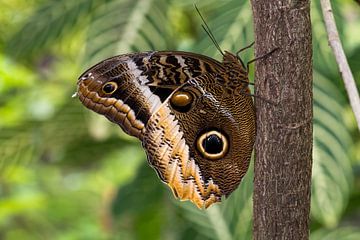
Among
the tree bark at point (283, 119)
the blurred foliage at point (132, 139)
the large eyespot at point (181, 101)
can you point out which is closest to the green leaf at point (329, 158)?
the blurred foliage at point (132, 139)

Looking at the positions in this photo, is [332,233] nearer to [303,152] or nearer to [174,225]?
[174,225]

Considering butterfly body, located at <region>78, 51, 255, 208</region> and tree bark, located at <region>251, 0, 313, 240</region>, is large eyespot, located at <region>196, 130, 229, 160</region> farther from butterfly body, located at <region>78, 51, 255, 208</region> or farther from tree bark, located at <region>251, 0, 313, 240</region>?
tree bark, located at <region>251, 0, 313, 240</region>

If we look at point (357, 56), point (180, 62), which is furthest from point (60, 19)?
point (180, 62)

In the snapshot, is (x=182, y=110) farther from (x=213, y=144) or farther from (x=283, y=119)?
(x=283, y=119)

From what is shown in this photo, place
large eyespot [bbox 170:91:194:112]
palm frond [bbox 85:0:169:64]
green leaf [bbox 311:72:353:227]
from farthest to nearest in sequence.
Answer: palm frond [bbox 85:0:169:64]
green leaf [bbox 311:72:353:227]
large eyespot [bbox 170:91:194:112]

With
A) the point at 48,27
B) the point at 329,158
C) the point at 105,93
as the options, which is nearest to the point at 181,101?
the point at 105,93

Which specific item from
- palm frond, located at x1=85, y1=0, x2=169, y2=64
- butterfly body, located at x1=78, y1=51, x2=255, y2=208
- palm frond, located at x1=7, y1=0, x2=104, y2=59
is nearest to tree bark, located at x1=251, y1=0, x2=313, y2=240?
butterfly body, located at x1=78, y1=51, x2=255, y2=208
